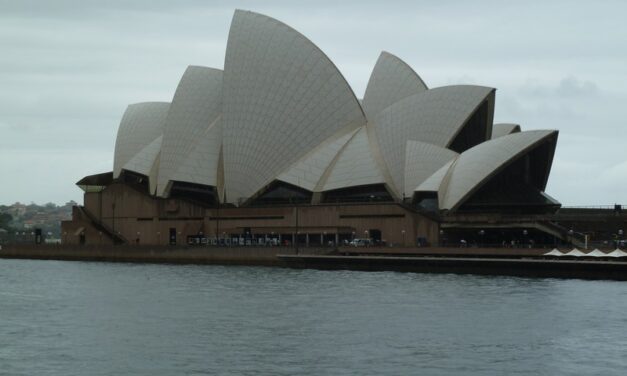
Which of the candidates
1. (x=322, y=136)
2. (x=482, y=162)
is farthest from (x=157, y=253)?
(x=482, y=162)

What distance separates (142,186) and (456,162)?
3334 cm

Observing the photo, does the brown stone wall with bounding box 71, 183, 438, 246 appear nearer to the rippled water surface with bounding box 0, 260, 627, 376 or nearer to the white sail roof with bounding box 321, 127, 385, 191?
the white sail roof with bounding box 321, 127, 385, 191

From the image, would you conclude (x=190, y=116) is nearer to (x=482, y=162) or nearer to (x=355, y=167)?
(x=355, y=167)

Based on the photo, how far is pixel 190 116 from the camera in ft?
301

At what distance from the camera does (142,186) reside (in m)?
97.2

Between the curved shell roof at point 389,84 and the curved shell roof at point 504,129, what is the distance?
8.01 metres

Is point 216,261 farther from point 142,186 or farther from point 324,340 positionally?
point 324,340

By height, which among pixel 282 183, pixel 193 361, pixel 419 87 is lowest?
pixel 193 361

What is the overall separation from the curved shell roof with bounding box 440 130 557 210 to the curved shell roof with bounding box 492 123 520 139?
15.1 m

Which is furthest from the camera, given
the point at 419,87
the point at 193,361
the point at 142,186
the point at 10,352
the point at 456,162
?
the point at 142,186

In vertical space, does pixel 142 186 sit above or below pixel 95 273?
above

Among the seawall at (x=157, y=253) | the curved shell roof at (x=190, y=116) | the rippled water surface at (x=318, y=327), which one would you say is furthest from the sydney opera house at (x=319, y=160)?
the rippled water surface at (x=318, y=327)

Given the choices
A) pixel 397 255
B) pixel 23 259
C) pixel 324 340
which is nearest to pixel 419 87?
pixel 397 255

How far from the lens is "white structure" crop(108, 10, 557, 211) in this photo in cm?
7756
